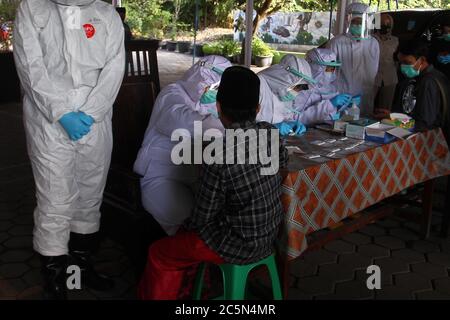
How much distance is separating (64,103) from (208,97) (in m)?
0.71

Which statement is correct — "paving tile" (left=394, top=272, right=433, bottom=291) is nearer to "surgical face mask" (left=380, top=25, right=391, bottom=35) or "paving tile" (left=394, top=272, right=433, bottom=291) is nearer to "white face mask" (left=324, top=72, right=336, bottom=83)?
"white face mask" (left=324, top=72, right=336, bottom=83)

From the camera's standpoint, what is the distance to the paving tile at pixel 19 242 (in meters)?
2.71

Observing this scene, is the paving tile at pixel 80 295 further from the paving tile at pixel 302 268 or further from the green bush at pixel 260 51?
the green bush at pixel 260 51

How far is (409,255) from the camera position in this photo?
274cm

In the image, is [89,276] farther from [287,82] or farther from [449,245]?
[449,245]

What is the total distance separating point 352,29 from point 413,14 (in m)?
1.73

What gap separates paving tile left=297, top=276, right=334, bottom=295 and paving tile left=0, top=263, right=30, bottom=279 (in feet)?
4.72

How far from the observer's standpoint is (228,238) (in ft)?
5.20

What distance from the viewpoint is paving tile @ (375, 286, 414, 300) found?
229cm

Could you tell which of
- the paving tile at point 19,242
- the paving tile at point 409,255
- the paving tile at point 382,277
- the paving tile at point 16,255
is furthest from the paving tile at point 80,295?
the paving tile at point 409,255

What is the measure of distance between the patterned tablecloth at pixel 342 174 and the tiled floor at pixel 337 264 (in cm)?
45

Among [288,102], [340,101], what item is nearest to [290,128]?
[288,102]

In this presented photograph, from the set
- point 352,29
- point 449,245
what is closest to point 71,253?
point 449,245

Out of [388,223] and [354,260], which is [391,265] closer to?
[354,260]
